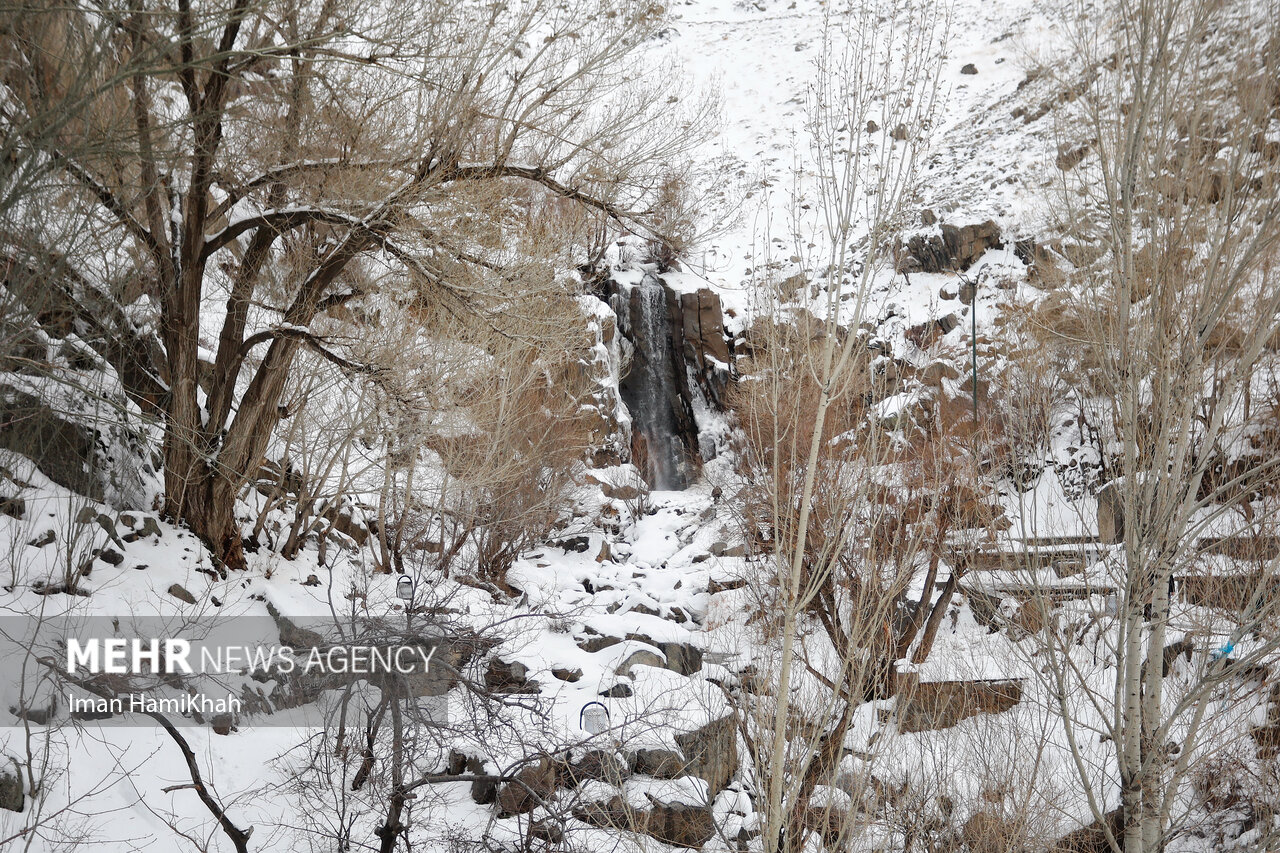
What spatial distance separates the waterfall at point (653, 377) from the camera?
2231 centimetres

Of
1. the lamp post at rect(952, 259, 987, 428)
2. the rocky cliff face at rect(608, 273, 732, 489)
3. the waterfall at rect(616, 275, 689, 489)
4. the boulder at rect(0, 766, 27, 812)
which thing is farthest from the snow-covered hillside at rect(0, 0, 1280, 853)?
the rocky cliff face at rect(608, 273, 732, 489)

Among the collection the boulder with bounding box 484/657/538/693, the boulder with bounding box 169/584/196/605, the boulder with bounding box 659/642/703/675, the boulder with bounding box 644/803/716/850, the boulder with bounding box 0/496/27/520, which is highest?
the boulder with bounding box 0/496/27/520

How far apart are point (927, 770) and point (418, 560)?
8.21 metres

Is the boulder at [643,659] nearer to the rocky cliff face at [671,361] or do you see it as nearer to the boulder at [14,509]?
the boulder at [14,509]

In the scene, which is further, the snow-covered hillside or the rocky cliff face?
the rocky cliff face

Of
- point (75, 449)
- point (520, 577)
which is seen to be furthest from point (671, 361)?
point (75, 449)

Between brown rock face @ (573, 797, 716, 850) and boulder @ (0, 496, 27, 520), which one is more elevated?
boulder @ (0, 496, 27, 520)

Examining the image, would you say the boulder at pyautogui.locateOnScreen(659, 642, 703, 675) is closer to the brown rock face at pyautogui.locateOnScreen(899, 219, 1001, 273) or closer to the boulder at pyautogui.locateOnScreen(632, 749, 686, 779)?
the boulder at pyautogui.locateOnScreen(632, 749, 686, 779)

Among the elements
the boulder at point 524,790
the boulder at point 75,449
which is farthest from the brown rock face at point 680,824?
the boulder at point 75,449

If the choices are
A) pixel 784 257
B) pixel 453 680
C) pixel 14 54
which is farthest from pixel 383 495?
pixel 784 257

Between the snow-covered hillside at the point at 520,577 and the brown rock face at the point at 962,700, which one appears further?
the brown rock face at the point at 962,700

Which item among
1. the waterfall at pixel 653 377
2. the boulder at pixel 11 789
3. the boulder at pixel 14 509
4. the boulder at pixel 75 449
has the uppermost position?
the waterfall at pixel 653 377

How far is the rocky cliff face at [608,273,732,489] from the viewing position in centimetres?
2236

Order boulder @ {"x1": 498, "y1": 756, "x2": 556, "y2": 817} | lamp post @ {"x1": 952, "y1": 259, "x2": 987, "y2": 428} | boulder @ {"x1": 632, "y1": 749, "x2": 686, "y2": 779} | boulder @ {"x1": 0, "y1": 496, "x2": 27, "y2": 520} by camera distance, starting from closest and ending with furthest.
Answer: boulder @ {"x1": 0, "y1": 496, "x2": 27, "y2": 520}, boulder @ {"x1": 498, "y1": 756, "x2": 556, "y2": 817}, boulder @ {"x1": 632, "y1": 749, "x2": 686, "y2": 779}, lamp post @ {"x1": 952, "y1": 259, "x2": 987, "y2": 428}
